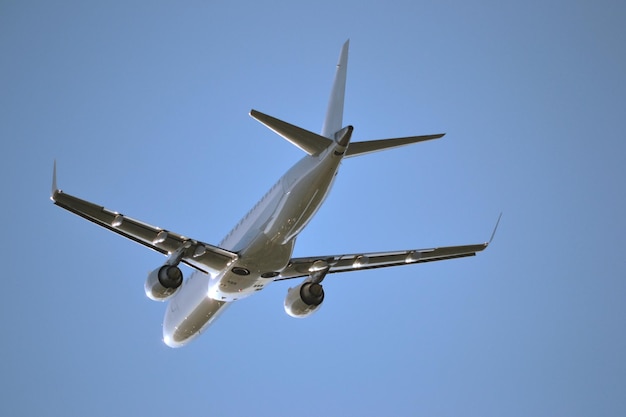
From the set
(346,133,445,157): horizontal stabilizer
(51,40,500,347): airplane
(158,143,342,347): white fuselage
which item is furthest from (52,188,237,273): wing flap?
(346,133,445,157): horizontal stabilizer

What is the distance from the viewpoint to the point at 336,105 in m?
26.9

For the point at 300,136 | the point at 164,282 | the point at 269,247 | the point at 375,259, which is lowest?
the point at 164,282

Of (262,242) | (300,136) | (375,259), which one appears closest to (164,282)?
(262,242)

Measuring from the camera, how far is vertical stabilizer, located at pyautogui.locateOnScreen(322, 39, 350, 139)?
86.6 ft

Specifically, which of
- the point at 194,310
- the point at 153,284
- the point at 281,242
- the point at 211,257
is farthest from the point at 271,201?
the point at 194,310

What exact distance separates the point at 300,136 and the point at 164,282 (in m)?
7.81

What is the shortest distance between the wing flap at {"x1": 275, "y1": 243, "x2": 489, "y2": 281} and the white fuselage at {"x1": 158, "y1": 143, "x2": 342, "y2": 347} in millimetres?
2033

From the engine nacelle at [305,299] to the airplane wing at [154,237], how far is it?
144 inches

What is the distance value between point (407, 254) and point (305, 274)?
4.32 m

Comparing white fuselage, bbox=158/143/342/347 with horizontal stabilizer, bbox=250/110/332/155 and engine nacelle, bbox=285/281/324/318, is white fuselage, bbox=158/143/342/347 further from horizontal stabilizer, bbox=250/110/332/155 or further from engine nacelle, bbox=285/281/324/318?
engine nacelle, bbox=285/281/324/318

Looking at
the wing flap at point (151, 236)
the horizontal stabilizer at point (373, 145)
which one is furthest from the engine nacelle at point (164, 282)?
the horizontal stabilizer at point (373, 145)

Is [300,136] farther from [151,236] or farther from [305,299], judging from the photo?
[305,299]

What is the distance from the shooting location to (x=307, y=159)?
81.5 ft

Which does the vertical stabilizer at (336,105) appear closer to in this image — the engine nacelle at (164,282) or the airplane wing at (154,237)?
the airplane wing at (154,237)
